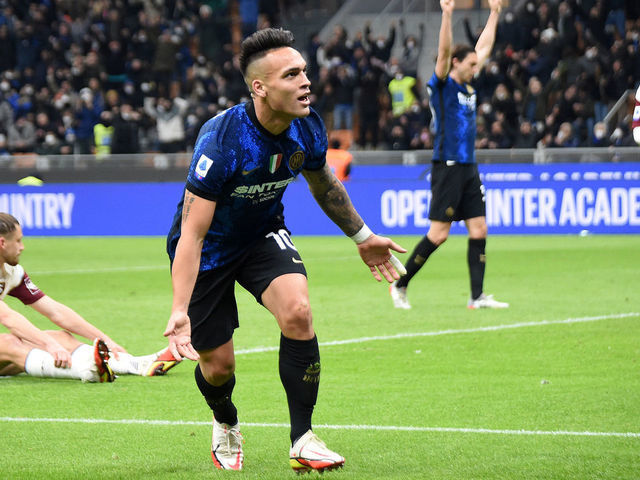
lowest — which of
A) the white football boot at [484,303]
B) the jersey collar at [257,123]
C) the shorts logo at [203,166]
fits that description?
the white football boot at [484,303]

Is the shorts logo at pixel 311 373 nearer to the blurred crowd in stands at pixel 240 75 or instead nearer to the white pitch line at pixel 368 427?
the white pitch line at pixel 368 427

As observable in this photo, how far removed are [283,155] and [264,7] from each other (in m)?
29.0

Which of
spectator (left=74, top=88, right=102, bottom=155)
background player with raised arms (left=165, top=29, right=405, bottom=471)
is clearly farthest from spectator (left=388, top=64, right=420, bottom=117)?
background player with raised arms (left=165, top=29, right=405, bottom=471)

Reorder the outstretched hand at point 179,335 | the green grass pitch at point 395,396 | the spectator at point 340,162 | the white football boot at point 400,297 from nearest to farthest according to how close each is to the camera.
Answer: the outstretched hand at point 179,335
the green grass pitch at point 395,396
the white football boot at point 400,297
the spectator at point 340,162

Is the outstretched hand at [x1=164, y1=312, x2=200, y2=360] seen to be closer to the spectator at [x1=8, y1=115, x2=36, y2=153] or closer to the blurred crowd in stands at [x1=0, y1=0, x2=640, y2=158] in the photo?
the blurred crowd in stands at [x1=0, y1=0, x2=640, y2=158]

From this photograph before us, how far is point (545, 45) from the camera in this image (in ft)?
84.4

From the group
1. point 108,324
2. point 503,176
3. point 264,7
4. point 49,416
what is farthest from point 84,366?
point 264,7

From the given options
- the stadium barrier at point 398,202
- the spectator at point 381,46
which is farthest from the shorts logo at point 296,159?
the spectator at point 381,46

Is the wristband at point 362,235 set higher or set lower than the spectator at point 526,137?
higher

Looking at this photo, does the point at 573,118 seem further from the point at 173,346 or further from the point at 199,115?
the point at 173,346

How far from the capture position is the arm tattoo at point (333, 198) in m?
5.64

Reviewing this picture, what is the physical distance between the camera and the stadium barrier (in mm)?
20953

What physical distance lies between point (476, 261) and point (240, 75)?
20.4 meters

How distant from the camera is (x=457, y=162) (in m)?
11.5
